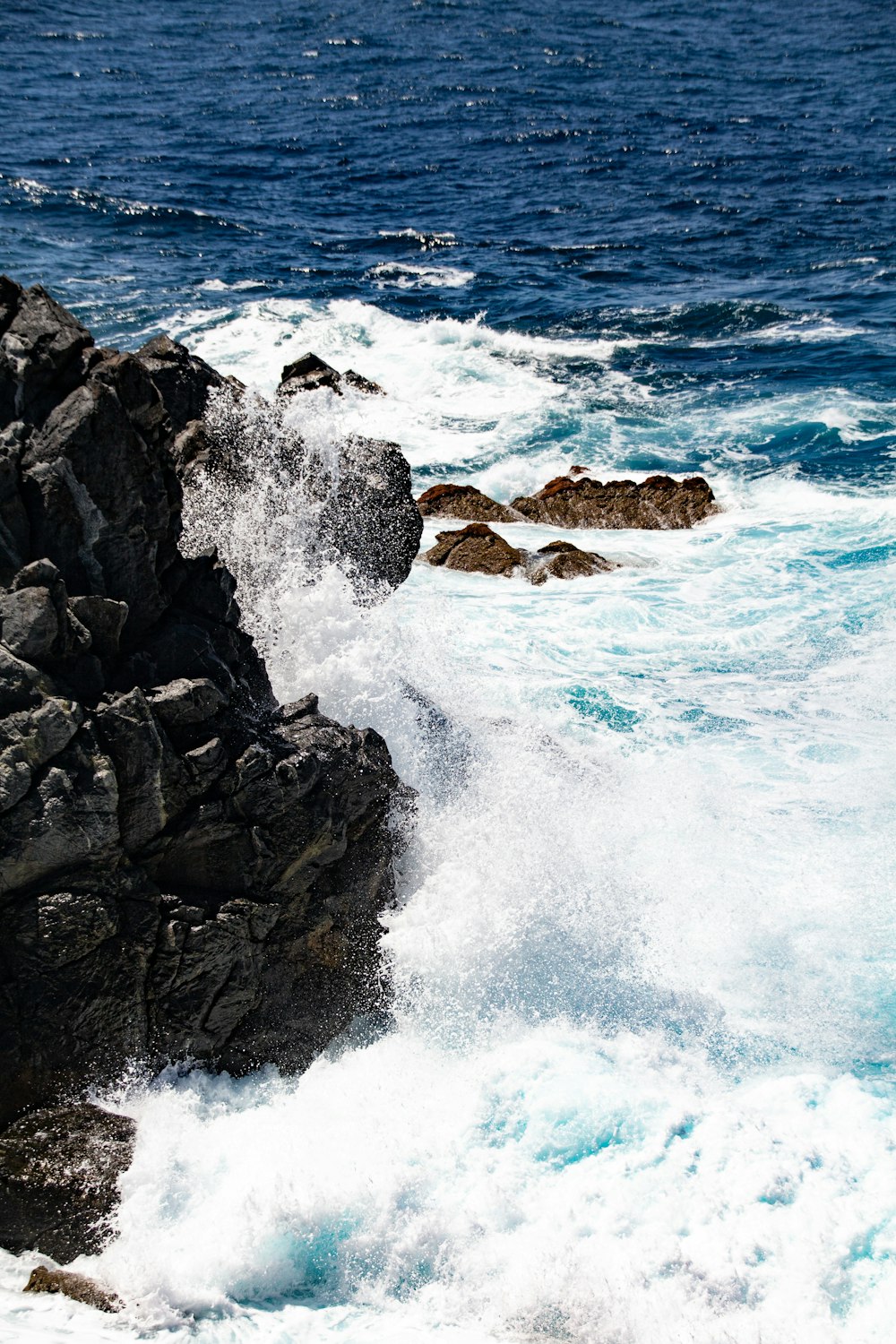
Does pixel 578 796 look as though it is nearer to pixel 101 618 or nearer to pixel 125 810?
pixel 125 810

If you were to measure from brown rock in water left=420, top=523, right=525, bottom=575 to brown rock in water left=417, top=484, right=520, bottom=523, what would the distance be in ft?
5.30

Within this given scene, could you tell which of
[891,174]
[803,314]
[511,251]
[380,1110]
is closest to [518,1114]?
[380,1110]

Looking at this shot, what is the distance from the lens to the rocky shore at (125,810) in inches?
340

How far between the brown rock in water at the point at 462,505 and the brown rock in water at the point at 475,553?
1.62m

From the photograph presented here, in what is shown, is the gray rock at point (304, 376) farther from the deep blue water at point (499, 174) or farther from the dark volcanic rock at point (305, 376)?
the deep blue water at point (499, 174)

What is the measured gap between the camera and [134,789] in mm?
9117

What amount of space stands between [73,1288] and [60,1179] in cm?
82

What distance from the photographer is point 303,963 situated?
10.3 meters

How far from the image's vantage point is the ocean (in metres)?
8.73

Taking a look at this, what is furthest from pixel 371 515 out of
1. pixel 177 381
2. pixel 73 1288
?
pixel 73 1288

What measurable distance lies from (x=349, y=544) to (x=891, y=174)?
35156 mm

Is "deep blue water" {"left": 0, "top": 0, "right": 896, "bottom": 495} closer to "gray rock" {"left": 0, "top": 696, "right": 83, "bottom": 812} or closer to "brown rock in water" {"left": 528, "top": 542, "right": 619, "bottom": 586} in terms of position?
"brown rock in water" {"left": 528, "top": 542, "right": 619, "bottom": 586}

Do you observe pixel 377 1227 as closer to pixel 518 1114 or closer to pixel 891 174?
pixel 518 1114

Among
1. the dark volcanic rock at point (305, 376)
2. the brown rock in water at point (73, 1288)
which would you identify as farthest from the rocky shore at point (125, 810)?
the dark volcanic rock at point (305, 376)
